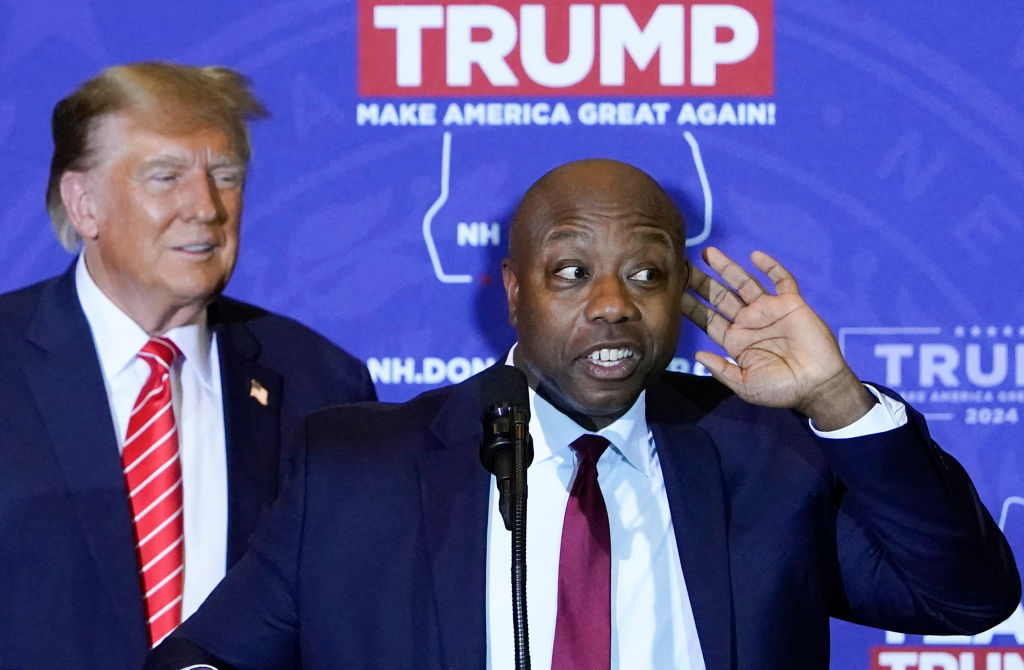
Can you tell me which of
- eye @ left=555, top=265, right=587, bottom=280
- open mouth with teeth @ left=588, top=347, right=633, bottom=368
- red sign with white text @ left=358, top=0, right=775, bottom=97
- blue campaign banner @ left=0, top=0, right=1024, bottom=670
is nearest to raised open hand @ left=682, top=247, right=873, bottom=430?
open mouth with teeth @ left=588, top=347, right=633, bottom=368

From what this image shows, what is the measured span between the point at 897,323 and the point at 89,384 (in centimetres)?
173

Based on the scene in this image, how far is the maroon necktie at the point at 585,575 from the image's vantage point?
2.17m

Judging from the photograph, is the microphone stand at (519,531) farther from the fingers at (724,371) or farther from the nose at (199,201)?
the nose at (199,201)

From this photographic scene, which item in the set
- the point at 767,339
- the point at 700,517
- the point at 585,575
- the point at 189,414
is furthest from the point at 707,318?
the point at 189,414

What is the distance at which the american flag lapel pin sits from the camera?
2.87 meters

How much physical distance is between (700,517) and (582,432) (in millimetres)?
257

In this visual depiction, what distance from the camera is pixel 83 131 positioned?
9.39ft

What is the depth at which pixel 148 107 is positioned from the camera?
2.83 metres

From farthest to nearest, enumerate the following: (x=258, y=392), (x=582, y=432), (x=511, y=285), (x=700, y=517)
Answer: (x=258, y=392) → (x=511, y=285) → (x=582, y=432) → (x=700, y=517)

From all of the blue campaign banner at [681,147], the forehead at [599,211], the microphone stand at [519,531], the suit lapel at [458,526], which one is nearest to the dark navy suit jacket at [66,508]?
the blue campaign banner at [681,147]

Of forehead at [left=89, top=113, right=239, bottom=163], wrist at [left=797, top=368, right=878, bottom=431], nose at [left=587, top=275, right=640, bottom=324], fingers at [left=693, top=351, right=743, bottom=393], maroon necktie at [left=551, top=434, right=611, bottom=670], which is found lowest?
maroon necktie at [left=551, top=434, right=611, bottom=670]

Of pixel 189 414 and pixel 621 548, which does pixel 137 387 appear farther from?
pixel 621 548

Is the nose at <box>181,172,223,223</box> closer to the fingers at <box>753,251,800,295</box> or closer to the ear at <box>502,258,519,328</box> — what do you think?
the ear at <box>502,258,519,328</box>

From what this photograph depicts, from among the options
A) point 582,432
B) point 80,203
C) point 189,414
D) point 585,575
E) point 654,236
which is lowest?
point 585,575
